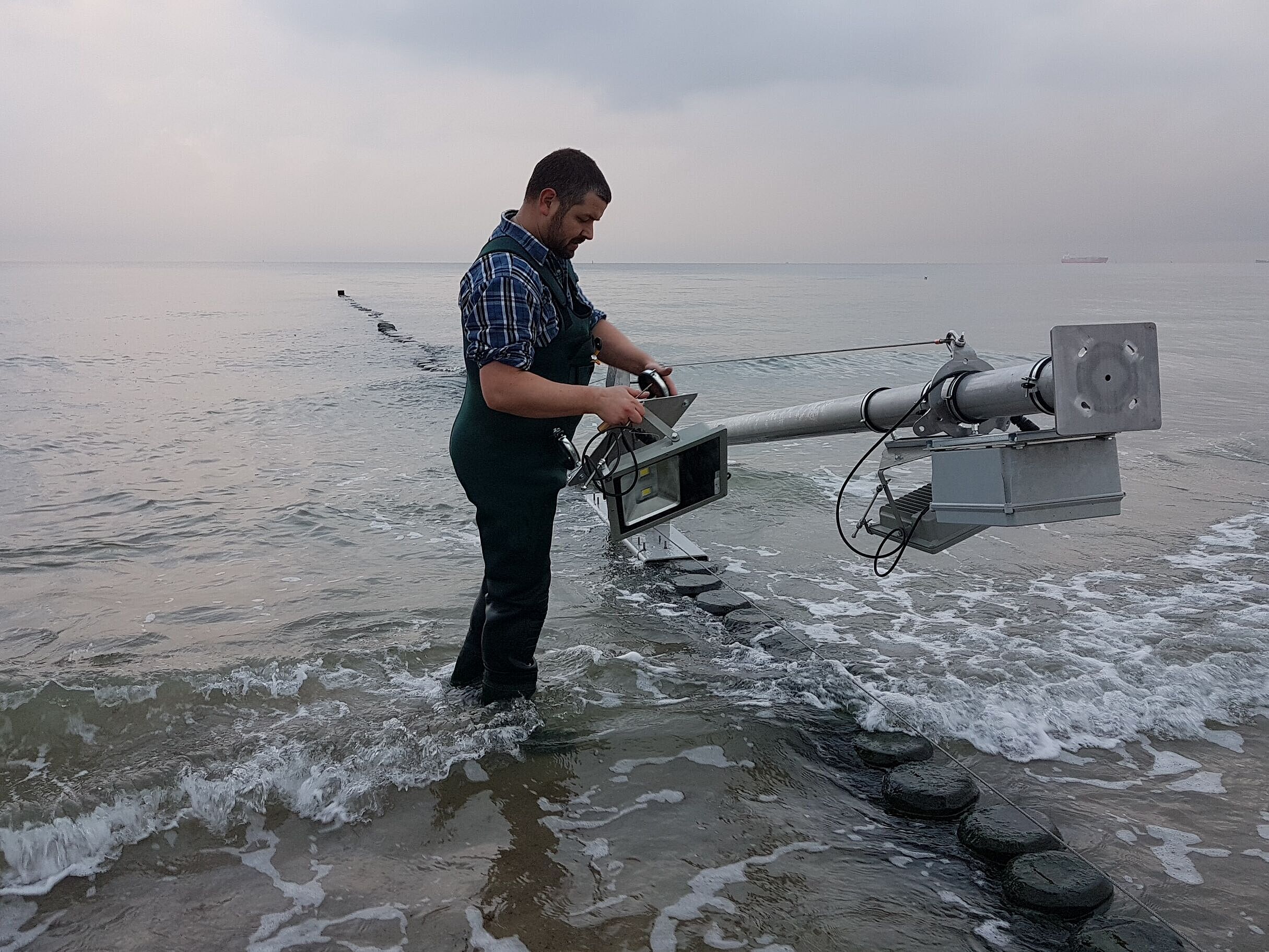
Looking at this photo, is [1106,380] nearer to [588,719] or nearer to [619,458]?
[619,458]

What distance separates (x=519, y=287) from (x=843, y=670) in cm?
235

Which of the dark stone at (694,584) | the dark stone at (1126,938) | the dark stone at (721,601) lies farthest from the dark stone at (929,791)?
the dark stone at (694,584)

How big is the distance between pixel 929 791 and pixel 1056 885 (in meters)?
0.56

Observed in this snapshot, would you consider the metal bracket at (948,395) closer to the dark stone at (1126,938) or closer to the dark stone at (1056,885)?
the dark stone at (1056,885)

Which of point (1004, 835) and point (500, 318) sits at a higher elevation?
point (500, 318)

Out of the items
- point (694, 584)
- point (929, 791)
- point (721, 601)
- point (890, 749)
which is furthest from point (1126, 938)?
point (694, 584)

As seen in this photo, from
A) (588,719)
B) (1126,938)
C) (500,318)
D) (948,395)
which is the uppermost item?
(500,318)

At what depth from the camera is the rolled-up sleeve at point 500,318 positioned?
9.71 feet

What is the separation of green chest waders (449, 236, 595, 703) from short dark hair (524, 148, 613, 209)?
0.20 meters

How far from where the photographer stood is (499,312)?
2.97 metres

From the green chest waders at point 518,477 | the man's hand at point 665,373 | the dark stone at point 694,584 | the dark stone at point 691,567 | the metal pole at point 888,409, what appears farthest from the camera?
the dark stone at point 691,567

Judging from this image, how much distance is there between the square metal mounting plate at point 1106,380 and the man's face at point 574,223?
1.43m

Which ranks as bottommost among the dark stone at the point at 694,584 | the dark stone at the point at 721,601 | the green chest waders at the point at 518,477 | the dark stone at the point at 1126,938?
the dark stone at the point at 1126,938

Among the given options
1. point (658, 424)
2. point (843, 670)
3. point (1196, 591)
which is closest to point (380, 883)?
point (658, 424)
